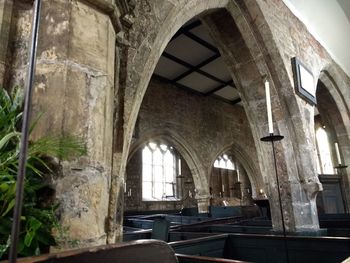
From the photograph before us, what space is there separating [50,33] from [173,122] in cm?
918

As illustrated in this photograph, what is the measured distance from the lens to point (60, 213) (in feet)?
3.01

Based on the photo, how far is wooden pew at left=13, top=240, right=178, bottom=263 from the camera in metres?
0.57

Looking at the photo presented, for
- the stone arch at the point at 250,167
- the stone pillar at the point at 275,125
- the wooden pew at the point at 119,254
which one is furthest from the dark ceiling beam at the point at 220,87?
the wooden pew at the point at 119,254

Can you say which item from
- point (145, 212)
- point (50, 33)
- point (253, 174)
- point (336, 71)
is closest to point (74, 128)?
point (50, 33)

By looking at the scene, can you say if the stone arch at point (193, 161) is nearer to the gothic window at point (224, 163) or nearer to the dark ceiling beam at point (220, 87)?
the gothic window at point (224, 163)

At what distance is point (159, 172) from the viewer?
1029 centimetres

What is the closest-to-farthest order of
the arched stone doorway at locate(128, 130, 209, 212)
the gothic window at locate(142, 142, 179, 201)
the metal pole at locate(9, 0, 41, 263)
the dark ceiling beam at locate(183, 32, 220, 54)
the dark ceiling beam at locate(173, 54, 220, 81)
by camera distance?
the metal pole at locate(9, 0, 41, 263) → the dark ceiling beam at locate(183, 32, 220, 54) → the dark ceiling beam at locate(173, 54, 220, 81) → the gothic window at locate(142, 142, 179, 201) → the arched stone doorway at locate(128, 130, 209, 212)

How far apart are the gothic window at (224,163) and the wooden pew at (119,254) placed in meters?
11.7

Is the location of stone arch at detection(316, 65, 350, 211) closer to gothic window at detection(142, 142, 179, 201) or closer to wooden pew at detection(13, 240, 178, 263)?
gothic window at detection(142, 142, 179, 201)

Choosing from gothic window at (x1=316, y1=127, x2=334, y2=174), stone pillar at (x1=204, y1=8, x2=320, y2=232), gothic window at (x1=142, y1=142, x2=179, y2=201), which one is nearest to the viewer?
stone pillar at (x1=204, y1=8, x2=320, y2=232)

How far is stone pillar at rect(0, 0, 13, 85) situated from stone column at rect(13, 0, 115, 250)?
5cm

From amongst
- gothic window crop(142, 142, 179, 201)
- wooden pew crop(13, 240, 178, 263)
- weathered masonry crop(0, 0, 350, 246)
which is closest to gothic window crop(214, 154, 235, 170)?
gothic window crop(142, 142, 179, 201)

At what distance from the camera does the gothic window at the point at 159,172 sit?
986 cm

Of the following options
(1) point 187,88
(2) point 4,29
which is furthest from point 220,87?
(2) point 4,29
